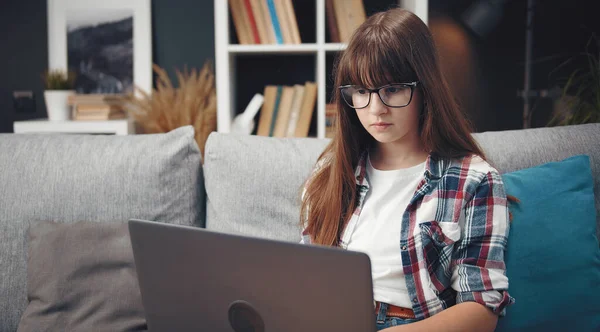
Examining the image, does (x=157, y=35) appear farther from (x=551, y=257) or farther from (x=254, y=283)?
(x=254, y=283)

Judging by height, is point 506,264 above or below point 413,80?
below

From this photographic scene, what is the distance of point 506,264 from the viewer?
1.21m

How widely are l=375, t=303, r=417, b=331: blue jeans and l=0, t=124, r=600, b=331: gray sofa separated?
37cm

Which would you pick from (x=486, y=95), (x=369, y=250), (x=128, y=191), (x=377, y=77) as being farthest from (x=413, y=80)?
(x=486, y=95)

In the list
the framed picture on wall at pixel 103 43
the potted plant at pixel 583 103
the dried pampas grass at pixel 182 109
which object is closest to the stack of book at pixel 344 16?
the dried pampas grass at pixel 182 109

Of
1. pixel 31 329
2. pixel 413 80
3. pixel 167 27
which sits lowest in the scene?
pixel 31 329

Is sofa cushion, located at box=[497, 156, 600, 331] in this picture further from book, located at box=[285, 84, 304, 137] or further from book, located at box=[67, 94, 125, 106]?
book, located at box=[67, 94, 125, 106]

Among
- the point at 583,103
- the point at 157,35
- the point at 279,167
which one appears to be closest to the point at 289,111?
the point at 279,167

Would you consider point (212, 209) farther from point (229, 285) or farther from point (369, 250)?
point (229, 285)

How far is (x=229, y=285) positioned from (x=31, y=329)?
2.70 ft

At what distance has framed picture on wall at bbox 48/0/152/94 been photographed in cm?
299

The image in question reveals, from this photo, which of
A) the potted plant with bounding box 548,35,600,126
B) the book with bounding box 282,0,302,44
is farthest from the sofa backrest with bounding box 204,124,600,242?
the book with bounding box 282,0,302,44

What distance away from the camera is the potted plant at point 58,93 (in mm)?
2754

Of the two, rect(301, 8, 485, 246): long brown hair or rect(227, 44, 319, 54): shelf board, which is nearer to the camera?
rect(301, 8, 485, 246): long brown hair
